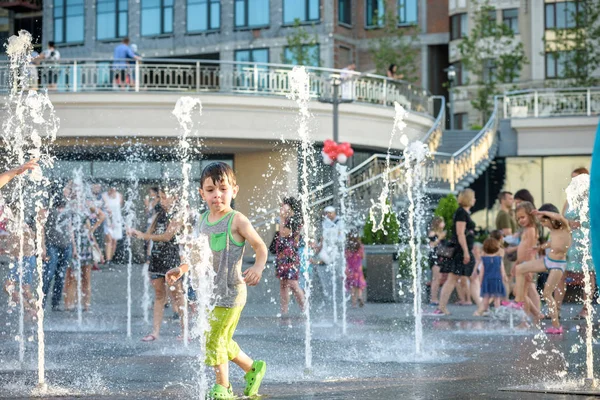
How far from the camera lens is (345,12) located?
46281 mm

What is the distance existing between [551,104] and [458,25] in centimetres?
1592

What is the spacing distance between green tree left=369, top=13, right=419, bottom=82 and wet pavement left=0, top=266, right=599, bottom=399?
28847 mm

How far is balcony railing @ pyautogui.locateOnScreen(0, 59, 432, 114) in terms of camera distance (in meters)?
27.8

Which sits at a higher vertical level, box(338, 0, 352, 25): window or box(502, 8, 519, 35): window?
box(502, 8, 519, 35): window

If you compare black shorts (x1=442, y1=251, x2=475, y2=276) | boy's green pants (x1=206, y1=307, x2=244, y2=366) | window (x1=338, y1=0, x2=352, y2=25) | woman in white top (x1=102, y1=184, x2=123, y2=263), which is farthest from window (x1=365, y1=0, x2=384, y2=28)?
boy's green pants (x1=206, y1=307, x2=244, y2=366)

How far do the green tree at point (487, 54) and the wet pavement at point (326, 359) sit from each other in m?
29.6

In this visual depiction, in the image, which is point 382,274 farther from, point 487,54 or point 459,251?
point 487,54

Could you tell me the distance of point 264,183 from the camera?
1329 inches

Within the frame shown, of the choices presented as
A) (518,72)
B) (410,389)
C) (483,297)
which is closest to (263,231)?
(483,297)

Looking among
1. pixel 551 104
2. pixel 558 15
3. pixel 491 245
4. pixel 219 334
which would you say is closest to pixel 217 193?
pixel 219 334

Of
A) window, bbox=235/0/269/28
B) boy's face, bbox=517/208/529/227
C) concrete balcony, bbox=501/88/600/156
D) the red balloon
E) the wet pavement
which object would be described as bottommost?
the wet pavement

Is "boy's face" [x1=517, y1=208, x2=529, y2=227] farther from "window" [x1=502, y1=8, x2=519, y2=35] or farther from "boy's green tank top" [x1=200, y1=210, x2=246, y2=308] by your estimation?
"window" [x1=502, y1=8, x2=519, y2=35]

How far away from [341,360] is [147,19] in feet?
123

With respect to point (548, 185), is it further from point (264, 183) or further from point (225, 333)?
point (225, 333)
